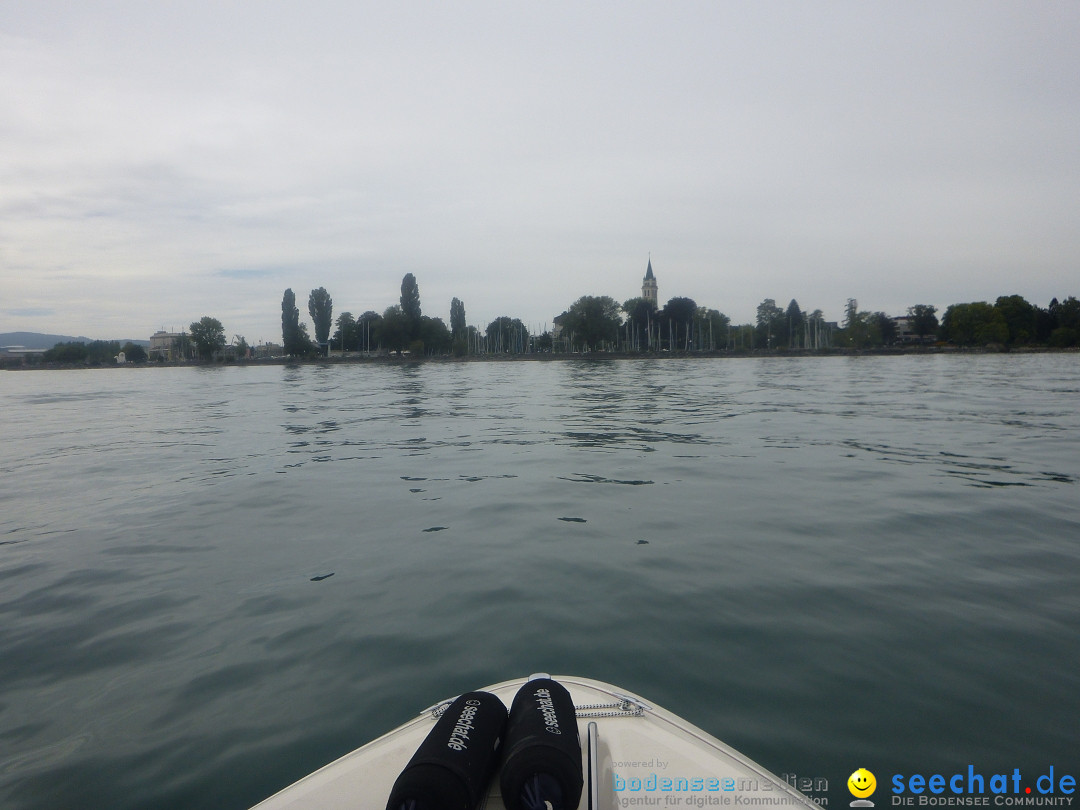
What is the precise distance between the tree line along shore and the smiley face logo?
107 meters

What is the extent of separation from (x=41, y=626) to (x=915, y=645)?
21.4 ft

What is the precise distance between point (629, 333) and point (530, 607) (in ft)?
438

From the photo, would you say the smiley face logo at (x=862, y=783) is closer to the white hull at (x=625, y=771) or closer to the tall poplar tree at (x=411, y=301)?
the white hull at (x=625, y=771)

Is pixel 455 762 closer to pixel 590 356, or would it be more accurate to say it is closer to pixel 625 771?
pixel 625 771

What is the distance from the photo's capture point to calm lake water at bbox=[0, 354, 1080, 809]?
11.0 feet

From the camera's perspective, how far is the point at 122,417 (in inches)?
894

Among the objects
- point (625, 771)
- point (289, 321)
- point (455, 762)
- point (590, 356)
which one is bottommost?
point (625, 771)

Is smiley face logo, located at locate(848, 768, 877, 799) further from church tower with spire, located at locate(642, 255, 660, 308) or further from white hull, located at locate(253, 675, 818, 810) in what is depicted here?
church tower with spire, located at locate(642, 255, 660, 308)

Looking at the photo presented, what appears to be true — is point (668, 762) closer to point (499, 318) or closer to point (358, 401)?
point (358, 401)

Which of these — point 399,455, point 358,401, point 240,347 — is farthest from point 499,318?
point 399,455

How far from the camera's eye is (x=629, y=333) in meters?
136

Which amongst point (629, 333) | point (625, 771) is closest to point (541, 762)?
point (625, 771)

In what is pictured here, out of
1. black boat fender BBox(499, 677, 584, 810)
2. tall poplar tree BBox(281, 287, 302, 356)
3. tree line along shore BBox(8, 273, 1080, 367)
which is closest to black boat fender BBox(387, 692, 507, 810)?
black boat fender BBox(499, 677, 584, 810)

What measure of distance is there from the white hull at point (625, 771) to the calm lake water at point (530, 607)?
2.97 ft
